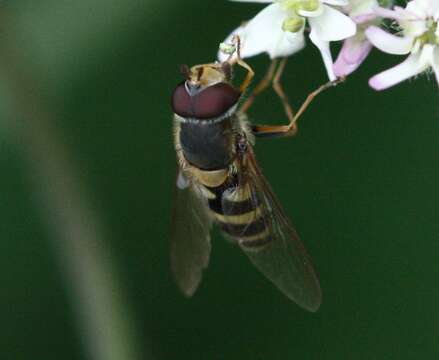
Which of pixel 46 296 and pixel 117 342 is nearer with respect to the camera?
pixel 117 342

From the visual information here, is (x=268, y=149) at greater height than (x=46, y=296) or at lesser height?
greater

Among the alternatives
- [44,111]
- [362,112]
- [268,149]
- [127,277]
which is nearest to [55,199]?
[44,111]

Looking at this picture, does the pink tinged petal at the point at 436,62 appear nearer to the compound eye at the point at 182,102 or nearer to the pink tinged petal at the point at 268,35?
the pink tinged petal at the point at 268,35

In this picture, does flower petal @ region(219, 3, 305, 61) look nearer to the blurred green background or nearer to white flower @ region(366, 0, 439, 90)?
white flower @ region(366, 0, 439, 90)

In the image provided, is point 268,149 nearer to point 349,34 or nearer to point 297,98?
point 297,98

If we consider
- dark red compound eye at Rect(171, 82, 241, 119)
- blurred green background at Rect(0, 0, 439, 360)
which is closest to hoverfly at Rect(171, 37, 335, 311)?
dark red compound eye at Rect(171, 82, 241, 119)

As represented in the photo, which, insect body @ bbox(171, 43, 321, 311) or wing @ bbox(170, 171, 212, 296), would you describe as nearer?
insect body @ bbox(171, 43, 321, 311)

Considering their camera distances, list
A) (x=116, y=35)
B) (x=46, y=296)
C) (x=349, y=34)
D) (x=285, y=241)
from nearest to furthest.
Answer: (x=349, y=34) < (x=285, y=241) < (x=116, y=35) < (x=46, y=296)
